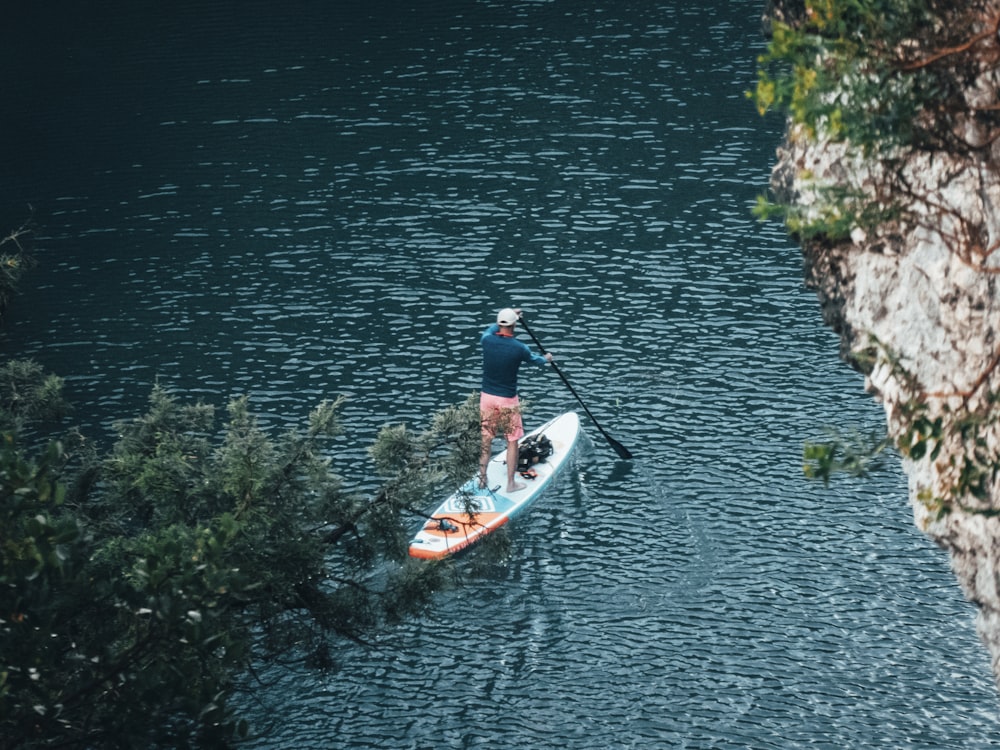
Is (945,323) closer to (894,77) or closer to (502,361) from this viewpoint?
(894,77)

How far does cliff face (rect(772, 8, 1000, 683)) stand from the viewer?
9.91m

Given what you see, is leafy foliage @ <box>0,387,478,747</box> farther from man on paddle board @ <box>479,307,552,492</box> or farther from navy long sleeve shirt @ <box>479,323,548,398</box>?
navy long sleeve shirt @ <box>479,323,548,398</box>

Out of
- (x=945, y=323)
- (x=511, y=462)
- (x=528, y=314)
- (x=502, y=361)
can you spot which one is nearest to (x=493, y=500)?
(x=511, y=462)

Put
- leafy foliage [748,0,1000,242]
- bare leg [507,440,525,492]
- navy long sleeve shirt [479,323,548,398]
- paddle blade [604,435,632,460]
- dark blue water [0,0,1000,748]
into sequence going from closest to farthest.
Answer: leafy foliage [748,0,1000,242]
dark blue water [0,0,1000,748]
navy long sleeve shirt [479,323,548,398]
bare leg [507,440,525,492]
paddle blade [604,435,632,460]

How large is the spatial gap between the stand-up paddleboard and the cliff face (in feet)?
32.2

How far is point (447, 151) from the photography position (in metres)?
40.5

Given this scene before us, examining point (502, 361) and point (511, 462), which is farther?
point (511, 462)

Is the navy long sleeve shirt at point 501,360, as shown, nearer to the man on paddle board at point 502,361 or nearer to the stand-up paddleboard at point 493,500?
the man on paddle board at point 502,361

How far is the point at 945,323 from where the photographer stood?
10805 mm

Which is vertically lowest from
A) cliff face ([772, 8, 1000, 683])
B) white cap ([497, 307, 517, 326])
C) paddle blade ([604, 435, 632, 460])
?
paddle blade ([604, 435, 632, 460])

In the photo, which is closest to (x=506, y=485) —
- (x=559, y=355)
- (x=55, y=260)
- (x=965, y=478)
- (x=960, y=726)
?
(x=559, y=355)

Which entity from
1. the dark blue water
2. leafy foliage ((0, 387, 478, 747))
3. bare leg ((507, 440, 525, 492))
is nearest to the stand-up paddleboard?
bare leg ((507, 440, 525, 492))

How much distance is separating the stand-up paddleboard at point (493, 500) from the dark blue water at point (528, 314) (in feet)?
1.56

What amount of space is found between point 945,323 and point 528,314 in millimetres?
19832
